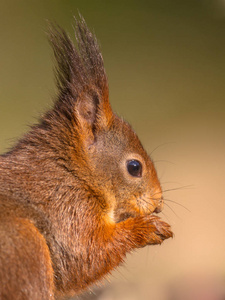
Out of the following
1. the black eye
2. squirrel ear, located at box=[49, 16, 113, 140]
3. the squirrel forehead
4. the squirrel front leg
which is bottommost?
the squirrel front leg

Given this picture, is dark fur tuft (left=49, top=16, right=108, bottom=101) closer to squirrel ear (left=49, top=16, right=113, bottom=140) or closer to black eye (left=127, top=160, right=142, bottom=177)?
squirrel ear (left=49, top=16, right=113, bottom=140)

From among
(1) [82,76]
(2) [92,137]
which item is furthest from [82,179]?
(1) [82,76]

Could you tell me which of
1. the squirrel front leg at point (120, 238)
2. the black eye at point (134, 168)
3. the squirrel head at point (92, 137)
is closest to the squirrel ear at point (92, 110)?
the squirrel head at point (92, 137)

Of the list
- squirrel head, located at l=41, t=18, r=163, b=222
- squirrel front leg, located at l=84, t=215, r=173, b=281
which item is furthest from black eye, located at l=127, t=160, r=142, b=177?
squirrel front leg, located at l=84, t=215, r=173, b=281

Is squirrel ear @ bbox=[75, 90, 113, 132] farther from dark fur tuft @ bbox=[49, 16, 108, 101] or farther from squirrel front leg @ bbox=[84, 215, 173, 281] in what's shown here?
squirrel front leg @ bbox=[84, 215, 173, 281]

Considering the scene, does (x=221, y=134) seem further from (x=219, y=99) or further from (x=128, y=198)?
(x=128, y=198)

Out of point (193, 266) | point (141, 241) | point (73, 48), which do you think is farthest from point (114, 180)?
point (193, 266)

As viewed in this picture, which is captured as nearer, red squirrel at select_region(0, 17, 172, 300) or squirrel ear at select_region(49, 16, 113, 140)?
red squirrel at select_region(0, 17, 172, 300)

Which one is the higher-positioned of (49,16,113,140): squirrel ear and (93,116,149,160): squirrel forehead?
(49,16,113,140): squirrel ear
